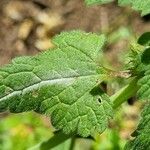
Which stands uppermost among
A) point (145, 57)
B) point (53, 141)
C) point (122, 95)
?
point (145, 57)

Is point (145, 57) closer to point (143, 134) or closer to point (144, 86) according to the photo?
point (144, 86)

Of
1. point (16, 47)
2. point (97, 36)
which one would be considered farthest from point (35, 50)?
point (97, 36)

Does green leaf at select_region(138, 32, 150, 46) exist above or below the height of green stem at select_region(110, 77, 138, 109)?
above

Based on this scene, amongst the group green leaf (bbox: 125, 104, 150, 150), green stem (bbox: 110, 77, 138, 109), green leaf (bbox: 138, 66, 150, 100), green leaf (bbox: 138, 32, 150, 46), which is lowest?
green leaf (bbox: 125, 104, 150, 150)

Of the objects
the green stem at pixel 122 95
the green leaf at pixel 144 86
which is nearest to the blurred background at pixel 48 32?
the green stem at pixel 122 95

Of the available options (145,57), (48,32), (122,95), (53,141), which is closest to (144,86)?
(145,57)

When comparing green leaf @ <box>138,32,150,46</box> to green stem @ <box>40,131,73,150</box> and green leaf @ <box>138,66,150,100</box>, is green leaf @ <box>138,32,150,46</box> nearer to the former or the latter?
green leaf @ <box>138,66,150,100</box>

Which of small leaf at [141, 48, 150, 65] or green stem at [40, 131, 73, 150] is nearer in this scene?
small leaf at [141, 48, 150, 65]

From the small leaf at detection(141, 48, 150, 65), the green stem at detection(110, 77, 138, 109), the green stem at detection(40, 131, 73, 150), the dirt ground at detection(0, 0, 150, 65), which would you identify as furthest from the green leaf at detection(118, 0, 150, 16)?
the dirt ground at detection(0, 0, 150, 65)

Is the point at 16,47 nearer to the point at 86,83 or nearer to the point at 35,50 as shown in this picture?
the point at 35,50
